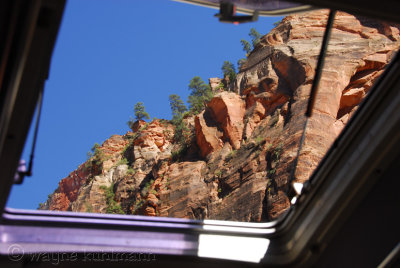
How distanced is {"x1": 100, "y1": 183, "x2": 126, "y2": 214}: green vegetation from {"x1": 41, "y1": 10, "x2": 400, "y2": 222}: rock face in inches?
3.7

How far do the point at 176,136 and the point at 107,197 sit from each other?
→ 26.9 ft

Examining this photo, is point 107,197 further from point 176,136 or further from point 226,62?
point 226,62

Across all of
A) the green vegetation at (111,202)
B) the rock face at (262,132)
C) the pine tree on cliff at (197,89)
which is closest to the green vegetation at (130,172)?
the rock face at (262,132)

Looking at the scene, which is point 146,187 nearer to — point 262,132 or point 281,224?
point 262,132

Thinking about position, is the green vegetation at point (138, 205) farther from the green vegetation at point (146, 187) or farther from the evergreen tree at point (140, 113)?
the evergreen tree at point (140, 113)

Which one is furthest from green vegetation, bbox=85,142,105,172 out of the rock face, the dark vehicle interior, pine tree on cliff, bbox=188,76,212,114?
the dark vehicle interior

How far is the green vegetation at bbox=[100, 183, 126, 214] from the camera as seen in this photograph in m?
36.8

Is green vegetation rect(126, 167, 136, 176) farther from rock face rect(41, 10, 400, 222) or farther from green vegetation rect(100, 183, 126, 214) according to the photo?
green vegetation rect(100, 183, 126, 214)

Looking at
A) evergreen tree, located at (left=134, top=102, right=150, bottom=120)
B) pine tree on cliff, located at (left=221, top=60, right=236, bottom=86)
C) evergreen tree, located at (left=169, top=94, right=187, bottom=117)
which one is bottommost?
evergreen tree, located at (left=134, top=102, right=150, bottom=120)

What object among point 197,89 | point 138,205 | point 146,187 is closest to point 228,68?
point 197,89

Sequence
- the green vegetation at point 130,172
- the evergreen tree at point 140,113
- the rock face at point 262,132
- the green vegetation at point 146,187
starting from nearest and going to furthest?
the rock face at point 262,132
the green vegetation at point 146,187
the green vegetation at point 130,172
the evergreen tree at point 140,113

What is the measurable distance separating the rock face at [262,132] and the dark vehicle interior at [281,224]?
1862 centimetres

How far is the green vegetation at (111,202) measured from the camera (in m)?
36.8

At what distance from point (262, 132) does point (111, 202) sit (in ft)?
49.5
